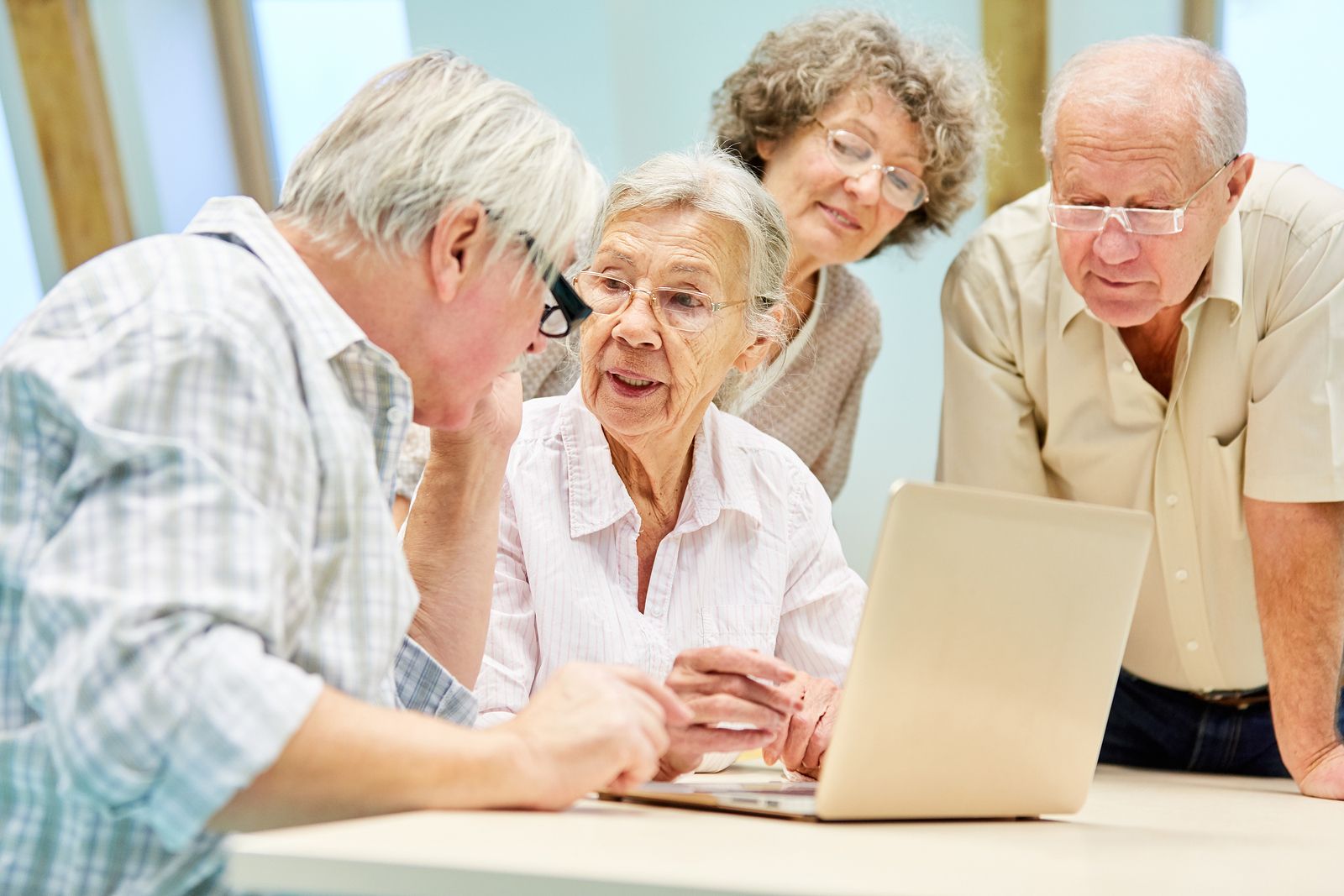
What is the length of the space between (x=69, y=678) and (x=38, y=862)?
0.20 m

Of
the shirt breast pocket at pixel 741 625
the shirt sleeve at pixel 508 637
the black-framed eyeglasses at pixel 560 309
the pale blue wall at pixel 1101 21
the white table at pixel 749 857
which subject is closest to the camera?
the white table at pixel 749 857

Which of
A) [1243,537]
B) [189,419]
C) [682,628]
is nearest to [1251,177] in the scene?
[1243,537]

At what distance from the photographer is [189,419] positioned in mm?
946

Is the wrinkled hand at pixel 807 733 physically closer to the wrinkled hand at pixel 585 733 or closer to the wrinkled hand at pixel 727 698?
the wrinkled hand at pixel 727 698

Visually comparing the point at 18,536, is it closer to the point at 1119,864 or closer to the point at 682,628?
the point at 1119,864

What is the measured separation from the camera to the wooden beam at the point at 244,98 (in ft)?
14.3

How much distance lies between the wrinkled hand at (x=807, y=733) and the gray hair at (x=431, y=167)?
0.70 metres

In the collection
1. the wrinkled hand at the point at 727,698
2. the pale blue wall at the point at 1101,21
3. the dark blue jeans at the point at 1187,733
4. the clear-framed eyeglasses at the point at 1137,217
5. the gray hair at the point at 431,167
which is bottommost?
the dark blue jeans at the point at 1187,733

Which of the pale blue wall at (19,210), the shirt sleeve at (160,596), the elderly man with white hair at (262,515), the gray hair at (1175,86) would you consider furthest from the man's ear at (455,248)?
the pale blue wall at (19,210)

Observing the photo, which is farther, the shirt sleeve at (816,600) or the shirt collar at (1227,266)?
the shirt collar at (1227,266)

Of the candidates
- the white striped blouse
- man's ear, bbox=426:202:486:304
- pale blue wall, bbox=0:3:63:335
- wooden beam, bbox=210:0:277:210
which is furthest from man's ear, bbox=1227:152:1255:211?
pale blue wall, bbox=0:3:63:335

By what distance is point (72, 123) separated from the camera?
4070mm

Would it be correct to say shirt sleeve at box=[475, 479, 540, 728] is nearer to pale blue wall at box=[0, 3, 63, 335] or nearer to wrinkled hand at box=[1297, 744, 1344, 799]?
wrinkled hand at box=[1297, 744, 1344, 799]

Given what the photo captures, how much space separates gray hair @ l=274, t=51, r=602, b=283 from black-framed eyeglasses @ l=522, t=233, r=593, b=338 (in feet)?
0.05
